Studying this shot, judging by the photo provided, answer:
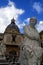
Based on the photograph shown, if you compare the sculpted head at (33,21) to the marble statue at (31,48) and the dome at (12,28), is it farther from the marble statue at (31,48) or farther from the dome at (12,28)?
the dome at (12,28)

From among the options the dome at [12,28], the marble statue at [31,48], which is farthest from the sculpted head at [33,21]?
the dome at [12,28]

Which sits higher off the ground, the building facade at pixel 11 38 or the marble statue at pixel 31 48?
the building facade at pixel 11 38

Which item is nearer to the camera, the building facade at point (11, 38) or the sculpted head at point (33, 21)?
the sculpted head at point (33, 21)

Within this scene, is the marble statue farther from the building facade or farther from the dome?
the dome

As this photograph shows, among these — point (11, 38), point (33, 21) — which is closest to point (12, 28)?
point (11, 38)

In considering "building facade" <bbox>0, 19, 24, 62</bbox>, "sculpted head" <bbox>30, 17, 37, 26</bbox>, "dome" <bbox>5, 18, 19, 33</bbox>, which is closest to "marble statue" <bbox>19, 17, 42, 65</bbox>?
"sculpted head" <bbox>30, 17, 37, 26</bbox>

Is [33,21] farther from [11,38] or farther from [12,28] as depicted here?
[12,28]

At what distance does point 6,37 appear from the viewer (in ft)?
170

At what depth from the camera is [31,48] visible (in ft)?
25.4

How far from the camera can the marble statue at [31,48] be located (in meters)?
7.63

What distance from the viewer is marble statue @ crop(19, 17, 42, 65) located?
25.0 feet

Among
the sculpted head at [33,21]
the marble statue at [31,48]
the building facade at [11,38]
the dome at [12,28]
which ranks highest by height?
the dome at [12,28]

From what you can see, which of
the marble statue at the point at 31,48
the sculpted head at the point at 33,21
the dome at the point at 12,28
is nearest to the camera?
the marble statue at the point at 31,48

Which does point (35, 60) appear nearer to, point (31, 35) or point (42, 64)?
point (42, 64)
